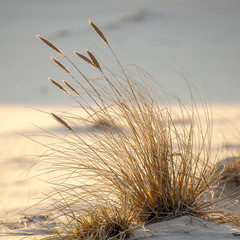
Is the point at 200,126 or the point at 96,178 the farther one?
the point at 200,126

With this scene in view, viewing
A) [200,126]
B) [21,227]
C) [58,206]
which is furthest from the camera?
[21,227]

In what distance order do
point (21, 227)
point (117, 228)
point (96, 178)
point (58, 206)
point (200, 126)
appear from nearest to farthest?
1. point (117, 228)
2. point (58, 206)
3. point (96, 178)
4. point (200, 126)
5. point (21, 227)

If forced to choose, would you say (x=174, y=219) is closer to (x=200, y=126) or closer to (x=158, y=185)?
(x=158, y=185)

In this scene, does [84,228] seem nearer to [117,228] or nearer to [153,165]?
[117,228]

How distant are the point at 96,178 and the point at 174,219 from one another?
51 centimetres

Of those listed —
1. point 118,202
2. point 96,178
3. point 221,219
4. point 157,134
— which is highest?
point 157,134

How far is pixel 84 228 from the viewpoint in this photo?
2.15 m

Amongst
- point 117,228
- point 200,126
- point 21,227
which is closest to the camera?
point 117,228

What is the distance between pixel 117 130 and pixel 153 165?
272mm

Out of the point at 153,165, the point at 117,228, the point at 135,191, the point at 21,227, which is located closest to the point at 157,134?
the point at 153,165

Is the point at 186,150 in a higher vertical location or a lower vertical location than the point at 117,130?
lower

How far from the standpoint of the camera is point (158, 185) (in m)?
2.31

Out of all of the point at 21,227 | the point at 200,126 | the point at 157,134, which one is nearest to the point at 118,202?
the point at 157,134

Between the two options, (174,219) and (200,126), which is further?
(200,126)
